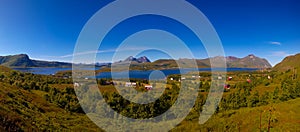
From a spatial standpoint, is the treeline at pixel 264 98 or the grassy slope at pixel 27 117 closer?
the grassy slope at pixel 27 117

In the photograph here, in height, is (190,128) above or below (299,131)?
below

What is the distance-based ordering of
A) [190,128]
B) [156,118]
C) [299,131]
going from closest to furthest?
1. [299,131]
2. [190,128]
3. [156,118]

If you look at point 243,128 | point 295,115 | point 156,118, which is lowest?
point 156,118

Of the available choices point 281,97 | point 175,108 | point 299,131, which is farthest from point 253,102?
point 299,131

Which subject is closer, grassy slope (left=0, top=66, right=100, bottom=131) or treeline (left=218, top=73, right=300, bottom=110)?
grassy slope (left=0, top=66, right=100, bottom=131)

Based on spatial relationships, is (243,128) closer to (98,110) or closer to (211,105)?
(211,105)

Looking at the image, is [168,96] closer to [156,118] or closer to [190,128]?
[156,118]

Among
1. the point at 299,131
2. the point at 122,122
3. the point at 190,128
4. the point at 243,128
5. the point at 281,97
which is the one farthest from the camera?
the point at 281,97

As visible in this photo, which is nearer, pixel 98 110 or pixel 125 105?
pixel 98 110

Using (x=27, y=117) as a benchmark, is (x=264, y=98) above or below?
below

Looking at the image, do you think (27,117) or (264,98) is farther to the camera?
(264,98)
